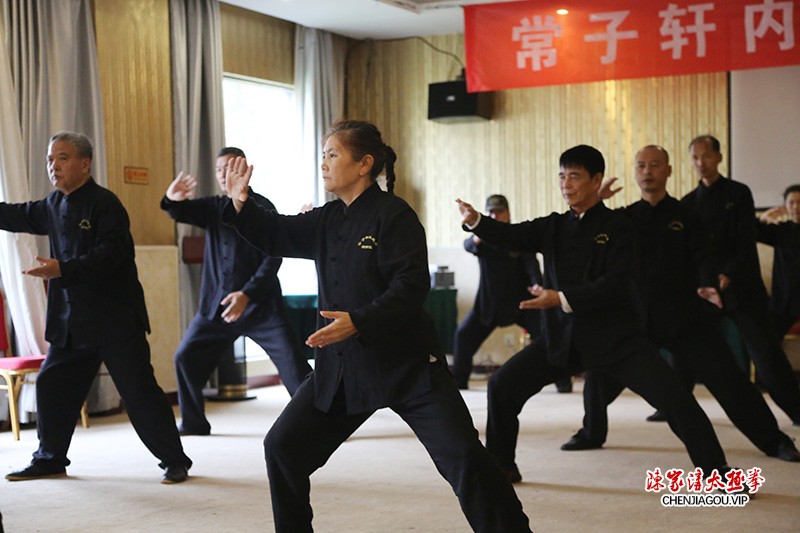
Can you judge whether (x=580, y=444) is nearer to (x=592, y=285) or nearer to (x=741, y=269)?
(x=741, y=269)

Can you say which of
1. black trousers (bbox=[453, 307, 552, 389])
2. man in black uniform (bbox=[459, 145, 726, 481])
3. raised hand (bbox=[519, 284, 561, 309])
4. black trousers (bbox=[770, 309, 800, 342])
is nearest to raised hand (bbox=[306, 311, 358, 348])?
raised hand (bbox=[519, 284, 561, 309])

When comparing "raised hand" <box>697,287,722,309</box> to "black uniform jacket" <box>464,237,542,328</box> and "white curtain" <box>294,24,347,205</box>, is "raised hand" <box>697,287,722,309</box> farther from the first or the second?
"white curtain" <box>294,24,347,205</box>

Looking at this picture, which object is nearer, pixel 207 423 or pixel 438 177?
pixel 207 423

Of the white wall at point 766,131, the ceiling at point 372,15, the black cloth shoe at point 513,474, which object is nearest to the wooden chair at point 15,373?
the black cloth shoe at point 513,474

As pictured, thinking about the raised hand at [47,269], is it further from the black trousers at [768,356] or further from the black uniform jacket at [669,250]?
the black trousers at [768,356]

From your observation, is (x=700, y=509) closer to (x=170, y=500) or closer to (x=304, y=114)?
(x=170, y=500)

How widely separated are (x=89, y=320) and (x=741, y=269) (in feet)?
10.9

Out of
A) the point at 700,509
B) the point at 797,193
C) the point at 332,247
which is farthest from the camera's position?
the point at 797,193

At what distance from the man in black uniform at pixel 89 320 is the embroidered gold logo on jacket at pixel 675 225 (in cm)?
231

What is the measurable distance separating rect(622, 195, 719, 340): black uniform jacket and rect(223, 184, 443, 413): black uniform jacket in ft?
6.73

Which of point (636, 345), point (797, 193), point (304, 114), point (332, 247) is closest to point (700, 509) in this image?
point (636, 345)

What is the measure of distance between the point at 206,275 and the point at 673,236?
7.83 feet

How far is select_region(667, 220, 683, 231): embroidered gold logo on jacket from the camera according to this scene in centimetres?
480

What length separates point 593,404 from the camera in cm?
517
